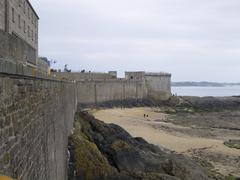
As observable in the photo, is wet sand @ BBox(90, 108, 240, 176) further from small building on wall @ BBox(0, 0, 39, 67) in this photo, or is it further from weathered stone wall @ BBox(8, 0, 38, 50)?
small building on wall @ BBox(0, 0, 39, 67)

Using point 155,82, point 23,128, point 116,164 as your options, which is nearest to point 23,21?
point 116,164

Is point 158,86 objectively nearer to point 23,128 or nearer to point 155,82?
point 155,82

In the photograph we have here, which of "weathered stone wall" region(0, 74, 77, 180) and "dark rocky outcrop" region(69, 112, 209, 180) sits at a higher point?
"weathered stone wall" region(0, 74, 77, 180)

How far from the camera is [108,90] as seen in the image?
2601 inches

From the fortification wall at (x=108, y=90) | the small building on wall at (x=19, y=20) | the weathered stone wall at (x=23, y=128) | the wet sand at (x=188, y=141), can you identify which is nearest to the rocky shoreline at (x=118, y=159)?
the wet sand at (x=188, y=141)

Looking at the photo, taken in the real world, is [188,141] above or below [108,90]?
below

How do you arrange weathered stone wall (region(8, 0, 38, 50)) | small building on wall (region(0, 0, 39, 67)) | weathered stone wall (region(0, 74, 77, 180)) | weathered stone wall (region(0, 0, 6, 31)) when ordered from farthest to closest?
1. weathered stone wall (region(8, 0, 38, 50))
2. small building on wall (region(0, 0, 39, 67))
3. weathered stone wall (region(0, 0, 6, 31))
4. weathered stone wall (region(0, 74, 77, 180))

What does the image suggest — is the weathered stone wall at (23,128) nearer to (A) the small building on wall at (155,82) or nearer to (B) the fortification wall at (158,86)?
(A) the small building on wall at (155,82)

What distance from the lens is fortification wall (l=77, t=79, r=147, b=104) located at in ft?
Answer: 196

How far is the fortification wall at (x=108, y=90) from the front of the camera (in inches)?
2357

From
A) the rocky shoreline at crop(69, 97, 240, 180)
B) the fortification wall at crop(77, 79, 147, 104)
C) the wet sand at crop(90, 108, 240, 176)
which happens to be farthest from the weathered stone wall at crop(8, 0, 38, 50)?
the fortification wall at crop(77, 79, 147, 104)

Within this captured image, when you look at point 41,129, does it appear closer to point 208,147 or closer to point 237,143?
point 208,147

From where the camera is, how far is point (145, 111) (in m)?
65.3

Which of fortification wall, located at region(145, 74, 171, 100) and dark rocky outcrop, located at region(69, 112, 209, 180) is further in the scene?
fortification wall, located at region(145, 74, 171, 100)
